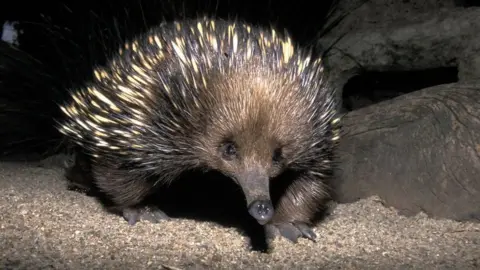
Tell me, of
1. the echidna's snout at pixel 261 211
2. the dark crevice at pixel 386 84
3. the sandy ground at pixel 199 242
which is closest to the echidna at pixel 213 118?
the echidna's snout at pixel 261 211

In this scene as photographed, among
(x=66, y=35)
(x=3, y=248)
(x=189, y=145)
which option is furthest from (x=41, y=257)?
(x=66, y=35)

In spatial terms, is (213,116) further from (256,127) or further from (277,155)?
(277,155)

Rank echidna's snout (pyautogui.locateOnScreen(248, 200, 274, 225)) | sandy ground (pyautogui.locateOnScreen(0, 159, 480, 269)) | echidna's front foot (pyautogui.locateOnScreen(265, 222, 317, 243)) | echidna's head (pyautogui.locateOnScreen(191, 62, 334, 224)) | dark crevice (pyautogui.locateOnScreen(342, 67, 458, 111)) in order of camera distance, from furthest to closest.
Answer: dark crevice (pyautogui.locateOnScreen(342, 67, 458, 111)), echidna's front foot (pyautogui.locateOnScreen(265, 222, 317, 243)), echidna's head (pyautogui.locateOnScreen(191, 62, 334, 224)), sandy ground (pyautogui.locateOnScreen(0, 159, 480, 269)), echidna's snout (pyautogui.locateOnScreen(248, 200, 274, 225))

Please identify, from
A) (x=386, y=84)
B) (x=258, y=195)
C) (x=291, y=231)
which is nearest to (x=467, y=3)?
(x=386, y=84)

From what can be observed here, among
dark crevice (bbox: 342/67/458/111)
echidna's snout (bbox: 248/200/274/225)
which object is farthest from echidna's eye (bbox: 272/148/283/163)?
dark crevice (bbox: 342/67/458/111)

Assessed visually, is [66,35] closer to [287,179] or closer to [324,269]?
[287,179]

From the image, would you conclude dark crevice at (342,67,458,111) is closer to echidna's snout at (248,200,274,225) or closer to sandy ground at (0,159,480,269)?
sandy ground at (0,159,480,269)

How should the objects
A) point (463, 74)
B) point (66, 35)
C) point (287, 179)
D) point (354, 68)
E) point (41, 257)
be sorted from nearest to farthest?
point (41, 257) → point (287, 179) → point (463, 74) → point (354, 68) → point (66, 35)
